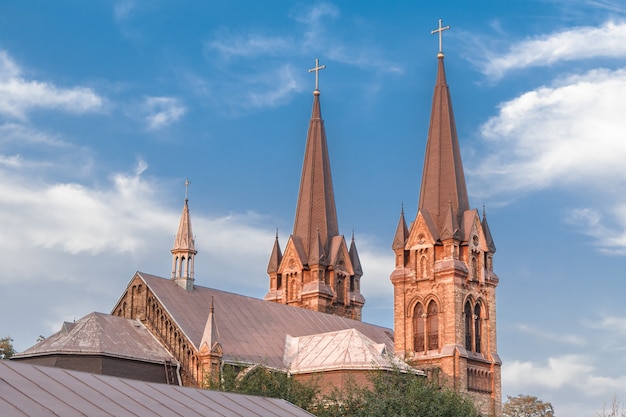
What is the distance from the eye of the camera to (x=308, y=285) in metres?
70.5

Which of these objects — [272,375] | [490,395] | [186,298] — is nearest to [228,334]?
[186,298]

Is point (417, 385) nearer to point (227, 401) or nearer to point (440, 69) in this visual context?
point (227, 401)

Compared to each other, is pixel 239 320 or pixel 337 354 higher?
pixel 239 320

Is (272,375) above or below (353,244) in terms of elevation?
below

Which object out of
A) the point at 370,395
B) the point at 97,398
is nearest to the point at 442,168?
the point at 370,395

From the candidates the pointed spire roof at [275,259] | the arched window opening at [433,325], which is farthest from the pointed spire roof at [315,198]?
the arched window opening at [433,325]

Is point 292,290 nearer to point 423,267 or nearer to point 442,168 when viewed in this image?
point 423,267

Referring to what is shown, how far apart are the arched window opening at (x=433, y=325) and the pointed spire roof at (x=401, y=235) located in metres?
4.26

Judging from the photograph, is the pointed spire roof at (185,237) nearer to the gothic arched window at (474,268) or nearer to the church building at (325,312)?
the church building at (325,312)

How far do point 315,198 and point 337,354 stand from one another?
21.5m

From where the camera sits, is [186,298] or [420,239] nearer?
[186,298]

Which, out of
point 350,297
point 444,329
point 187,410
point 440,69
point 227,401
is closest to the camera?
point 187,410

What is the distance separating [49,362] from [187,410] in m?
25.6

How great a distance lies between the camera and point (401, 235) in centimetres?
6594
